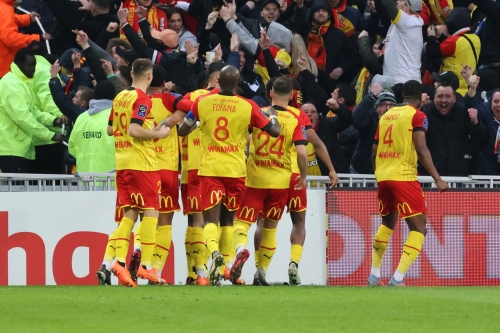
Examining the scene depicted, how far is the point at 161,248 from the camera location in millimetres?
13195

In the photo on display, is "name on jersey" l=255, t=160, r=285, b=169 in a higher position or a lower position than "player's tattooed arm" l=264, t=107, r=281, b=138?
lower

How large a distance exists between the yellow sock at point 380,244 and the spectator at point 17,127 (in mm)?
4834

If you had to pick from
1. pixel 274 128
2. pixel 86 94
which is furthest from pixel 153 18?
pixel 274 128

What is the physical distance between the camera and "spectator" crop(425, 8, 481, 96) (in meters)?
17.1

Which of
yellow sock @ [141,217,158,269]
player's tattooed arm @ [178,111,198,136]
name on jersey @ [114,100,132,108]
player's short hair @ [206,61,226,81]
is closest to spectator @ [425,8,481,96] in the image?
player's short hair @ [206,61,226,81]

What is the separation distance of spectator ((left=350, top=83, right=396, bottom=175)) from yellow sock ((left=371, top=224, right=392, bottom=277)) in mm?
2390

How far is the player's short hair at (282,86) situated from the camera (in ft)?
43.1

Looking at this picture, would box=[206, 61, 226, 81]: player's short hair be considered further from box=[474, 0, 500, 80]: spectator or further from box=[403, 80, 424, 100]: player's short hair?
box=[474, 0, 500, 80]: spectator

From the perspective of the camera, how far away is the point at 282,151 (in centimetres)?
1320

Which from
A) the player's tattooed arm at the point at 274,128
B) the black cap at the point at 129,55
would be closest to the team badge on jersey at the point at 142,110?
the player's tattooed arm at the point at 274,128

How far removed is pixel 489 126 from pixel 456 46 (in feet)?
6.30

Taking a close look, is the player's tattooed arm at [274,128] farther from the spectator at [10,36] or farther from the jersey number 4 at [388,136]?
the spectator at [10,36]

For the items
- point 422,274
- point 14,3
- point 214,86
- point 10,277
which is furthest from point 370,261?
point 14,3

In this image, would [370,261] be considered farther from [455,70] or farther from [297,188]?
[455,70]
